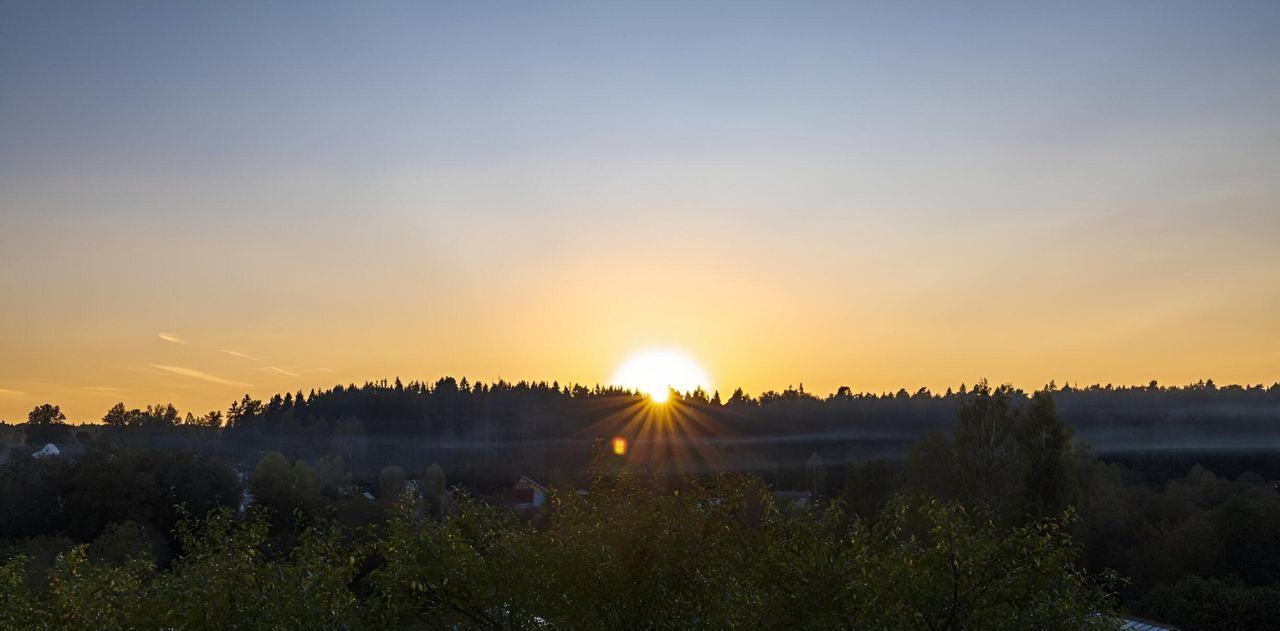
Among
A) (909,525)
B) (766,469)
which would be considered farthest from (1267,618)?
(766,469)

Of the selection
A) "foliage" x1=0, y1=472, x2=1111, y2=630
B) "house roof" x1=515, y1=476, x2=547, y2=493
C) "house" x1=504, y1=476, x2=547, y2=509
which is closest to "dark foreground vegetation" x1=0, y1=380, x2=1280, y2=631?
"foliage" x1=0, y1=472, x2=1111, y2=630

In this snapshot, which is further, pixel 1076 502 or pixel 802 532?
pixel 1076 502

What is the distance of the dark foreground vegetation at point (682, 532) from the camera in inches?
822

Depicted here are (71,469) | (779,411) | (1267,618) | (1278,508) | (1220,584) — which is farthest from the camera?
(779,411)

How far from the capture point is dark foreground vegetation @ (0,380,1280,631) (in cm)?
2088

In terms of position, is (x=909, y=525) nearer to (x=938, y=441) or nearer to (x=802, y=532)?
(x=938, y=441)

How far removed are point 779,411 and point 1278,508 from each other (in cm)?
11686

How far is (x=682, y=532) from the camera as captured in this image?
21.7 meters

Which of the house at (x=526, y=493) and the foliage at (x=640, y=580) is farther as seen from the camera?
the house at (x=526, y=493)

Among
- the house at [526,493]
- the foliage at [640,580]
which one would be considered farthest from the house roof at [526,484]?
the foliage at [640,580]

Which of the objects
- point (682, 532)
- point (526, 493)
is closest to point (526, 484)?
point (526, 493)

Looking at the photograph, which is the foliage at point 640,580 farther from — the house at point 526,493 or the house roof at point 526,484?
the house roof at point 526,484

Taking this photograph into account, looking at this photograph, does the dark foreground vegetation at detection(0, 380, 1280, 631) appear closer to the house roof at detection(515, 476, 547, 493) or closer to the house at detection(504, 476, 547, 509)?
the house roof at detection(515, 476, 547, 493)

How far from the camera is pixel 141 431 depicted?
5448 inches
